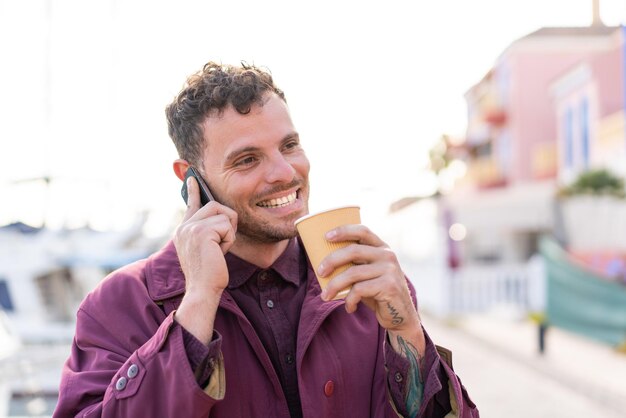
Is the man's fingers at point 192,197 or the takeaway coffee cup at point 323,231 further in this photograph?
the man's fingers at point 192,197

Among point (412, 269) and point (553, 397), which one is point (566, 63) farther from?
point (553, 397)

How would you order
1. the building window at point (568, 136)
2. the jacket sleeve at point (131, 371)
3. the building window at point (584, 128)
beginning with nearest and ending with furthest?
the jacket sleeve at point (131, 371), the building window at point (584, 128), the building window at point (568, 136)

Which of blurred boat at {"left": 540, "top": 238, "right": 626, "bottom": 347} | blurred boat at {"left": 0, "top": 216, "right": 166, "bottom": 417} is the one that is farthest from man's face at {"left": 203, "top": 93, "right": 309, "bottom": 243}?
blurred boat at {"left": 0, "top": 216, "right": 166, "bottom": 417}

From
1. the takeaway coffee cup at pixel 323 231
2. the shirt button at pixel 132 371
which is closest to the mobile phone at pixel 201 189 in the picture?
the takeaway coffee cup at pixel 323 231

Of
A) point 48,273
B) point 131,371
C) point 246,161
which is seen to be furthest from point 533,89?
point 131,371

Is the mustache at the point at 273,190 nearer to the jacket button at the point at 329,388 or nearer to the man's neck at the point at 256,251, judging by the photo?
the man's neck at the point at 256,251

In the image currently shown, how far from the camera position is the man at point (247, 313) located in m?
1.70

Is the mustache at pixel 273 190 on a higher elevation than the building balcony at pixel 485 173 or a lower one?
higher

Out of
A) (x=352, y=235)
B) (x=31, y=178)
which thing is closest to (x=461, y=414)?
(x=352, y=235)

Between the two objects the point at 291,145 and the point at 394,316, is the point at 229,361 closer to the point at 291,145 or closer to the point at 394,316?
the point at 394,316

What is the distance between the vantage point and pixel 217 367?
5.60 ft

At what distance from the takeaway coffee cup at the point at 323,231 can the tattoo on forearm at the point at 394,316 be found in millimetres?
A: 119

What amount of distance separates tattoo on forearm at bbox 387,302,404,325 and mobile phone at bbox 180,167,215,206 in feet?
1.89

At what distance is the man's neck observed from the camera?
6.93ft
